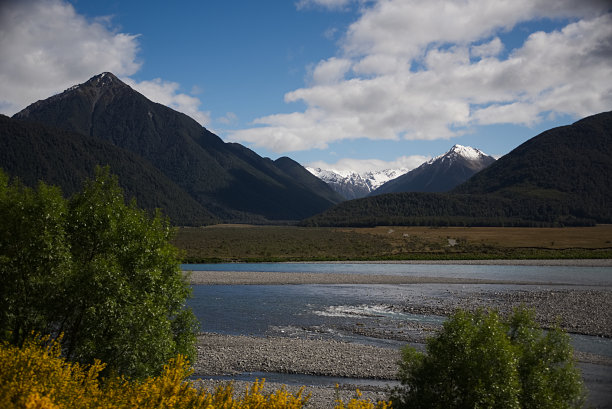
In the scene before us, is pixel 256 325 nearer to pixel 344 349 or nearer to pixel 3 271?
pixel 344 349

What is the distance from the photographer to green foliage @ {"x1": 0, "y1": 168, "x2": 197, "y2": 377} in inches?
687

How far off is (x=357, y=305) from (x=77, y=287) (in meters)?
37.6

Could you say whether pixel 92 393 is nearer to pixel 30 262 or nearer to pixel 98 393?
pixel 98 393

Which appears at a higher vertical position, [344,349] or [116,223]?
[116,223]

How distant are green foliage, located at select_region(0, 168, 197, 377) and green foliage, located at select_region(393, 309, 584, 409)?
1010 centimetres

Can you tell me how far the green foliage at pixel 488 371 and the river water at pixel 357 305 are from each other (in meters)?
11.8

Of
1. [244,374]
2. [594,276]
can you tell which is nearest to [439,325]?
[244,374]

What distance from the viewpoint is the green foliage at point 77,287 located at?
57.3ft

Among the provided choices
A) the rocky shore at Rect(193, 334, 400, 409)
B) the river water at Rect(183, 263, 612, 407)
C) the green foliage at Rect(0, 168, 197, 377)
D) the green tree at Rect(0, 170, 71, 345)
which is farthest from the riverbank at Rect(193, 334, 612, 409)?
the green tree at Rect(0, 170, 71, 345)

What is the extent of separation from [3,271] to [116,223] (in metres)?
4.67

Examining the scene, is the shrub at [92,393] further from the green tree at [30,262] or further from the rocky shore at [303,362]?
the rocky shore at [303,362]

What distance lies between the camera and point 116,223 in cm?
2050

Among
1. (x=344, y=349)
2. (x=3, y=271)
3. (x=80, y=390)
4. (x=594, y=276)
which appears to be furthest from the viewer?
(x=594, y=276)

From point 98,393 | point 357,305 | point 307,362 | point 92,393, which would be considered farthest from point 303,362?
point 357,305
